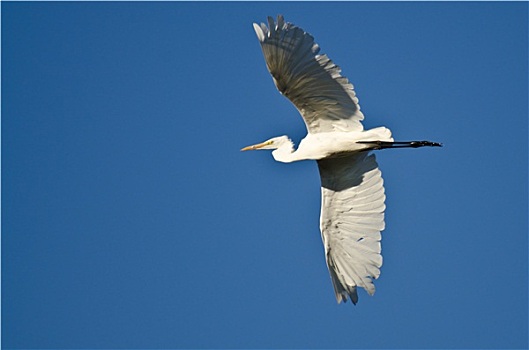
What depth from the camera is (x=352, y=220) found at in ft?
40.4

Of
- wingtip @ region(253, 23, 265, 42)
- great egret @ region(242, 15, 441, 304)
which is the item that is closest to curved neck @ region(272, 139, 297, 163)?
great egret @ region(242, 15, 441, 304)

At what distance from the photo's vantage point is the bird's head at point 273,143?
40.7 ft

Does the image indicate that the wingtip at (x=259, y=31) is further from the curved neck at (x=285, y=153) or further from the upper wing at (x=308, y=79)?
the curved neck at (x=285, y=153)

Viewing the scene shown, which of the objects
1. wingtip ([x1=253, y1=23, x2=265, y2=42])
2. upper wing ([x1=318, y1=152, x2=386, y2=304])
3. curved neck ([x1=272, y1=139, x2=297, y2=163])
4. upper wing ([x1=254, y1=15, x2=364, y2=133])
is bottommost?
upper wing ([x1=318, y1=152, x2=386, y2=304])

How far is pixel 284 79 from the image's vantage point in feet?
36.2

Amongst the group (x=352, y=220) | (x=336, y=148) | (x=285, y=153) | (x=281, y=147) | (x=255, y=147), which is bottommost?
(x=352, y=220)

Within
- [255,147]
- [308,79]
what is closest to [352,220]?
[255,147]

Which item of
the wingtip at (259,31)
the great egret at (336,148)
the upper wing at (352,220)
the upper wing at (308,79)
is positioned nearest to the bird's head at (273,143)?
the great egret at (336,148)

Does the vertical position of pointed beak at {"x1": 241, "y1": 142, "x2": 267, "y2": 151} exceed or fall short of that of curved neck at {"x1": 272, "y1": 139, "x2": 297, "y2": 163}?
it exceeds it

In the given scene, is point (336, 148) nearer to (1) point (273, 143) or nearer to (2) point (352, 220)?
(2) point (352, 220)

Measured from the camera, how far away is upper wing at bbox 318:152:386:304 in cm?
1203

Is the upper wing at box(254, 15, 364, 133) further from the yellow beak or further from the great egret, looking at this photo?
the yellow beak

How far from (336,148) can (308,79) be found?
108 cm

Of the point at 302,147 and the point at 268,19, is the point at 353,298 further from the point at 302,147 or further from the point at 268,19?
the point at 268,19
